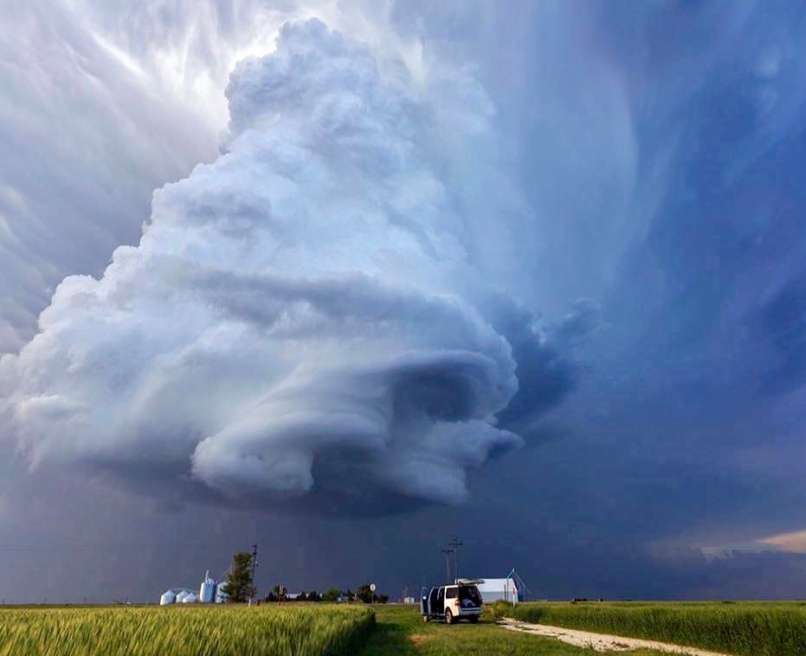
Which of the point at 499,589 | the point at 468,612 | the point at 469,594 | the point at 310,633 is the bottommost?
the point at 310,633

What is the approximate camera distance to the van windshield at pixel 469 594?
43750mm

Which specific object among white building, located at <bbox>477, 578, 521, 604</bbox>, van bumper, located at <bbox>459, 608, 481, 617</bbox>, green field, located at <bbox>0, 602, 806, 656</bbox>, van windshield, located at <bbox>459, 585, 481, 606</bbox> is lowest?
green field, located at <bbox>0, 602, 806, 656</bbox>

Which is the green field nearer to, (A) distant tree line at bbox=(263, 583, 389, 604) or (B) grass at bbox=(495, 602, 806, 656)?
(B) grass at bbox=(495, 602, 806, 656)

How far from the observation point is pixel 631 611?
3353cm

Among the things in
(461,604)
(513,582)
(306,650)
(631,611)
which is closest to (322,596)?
(513,582)

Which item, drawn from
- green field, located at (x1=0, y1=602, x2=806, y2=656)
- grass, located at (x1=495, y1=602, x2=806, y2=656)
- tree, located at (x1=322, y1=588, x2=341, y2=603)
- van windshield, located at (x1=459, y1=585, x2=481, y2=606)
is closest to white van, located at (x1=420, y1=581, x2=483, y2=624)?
van windshield, located at (x1=459, y1=585, x2=481, y2=606)

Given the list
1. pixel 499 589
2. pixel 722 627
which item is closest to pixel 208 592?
pixel 499 589

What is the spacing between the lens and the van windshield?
4375cm

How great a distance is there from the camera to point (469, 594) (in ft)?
145

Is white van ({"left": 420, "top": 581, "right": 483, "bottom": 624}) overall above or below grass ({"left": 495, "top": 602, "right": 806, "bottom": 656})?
above

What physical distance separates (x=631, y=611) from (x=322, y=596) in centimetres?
11962

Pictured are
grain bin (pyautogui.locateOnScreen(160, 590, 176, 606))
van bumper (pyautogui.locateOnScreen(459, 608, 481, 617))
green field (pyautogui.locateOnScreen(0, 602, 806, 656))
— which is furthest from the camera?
grain bin (pyautogui.locateOnScreen(160, 590, 176, 606))

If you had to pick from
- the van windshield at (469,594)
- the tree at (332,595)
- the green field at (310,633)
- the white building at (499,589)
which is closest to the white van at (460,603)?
the van windshield at (469,594)

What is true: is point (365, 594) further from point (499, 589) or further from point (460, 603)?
point (460, 603)
